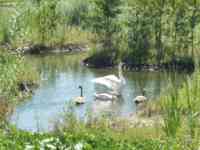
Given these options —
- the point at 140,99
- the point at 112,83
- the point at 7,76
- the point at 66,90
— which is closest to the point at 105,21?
the point at 66,90

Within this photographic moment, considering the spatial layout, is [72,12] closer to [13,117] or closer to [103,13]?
[103,13]

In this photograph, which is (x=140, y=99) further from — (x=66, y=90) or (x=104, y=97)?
(x=66, y=90)

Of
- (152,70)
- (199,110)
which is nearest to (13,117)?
(199,110)

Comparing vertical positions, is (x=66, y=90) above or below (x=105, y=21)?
below

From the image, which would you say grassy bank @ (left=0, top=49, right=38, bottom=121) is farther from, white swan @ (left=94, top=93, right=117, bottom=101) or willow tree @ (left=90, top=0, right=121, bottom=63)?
willow tree @ (left=90, top=0, right=121, bottom=63)

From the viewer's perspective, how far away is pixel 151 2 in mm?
34750

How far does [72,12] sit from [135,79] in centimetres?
1794

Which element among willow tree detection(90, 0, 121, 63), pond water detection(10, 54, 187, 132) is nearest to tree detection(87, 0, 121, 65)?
willow tree detection(90, 0, 121, 63)

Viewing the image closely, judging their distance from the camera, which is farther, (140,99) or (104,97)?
(104,97)

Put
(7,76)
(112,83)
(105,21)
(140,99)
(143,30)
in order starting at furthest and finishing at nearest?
(105,21) < (143,30) < (112,83) < (140,99) < (7,76)

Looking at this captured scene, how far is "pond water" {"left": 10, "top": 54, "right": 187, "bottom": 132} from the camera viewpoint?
814 inches

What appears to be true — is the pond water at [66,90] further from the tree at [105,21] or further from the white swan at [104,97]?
the tree at [105,21]

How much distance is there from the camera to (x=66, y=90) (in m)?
26.1

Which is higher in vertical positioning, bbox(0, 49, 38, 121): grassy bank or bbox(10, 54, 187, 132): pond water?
bbox(0, 49, 38, 121): grassy bank
